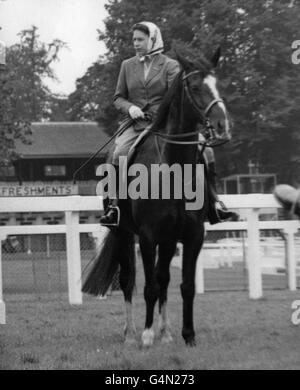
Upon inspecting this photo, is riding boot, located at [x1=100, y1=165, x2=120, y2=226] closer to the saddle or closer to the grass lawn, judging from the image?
the saddle

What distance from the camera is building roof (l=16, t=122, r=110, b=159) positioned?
51844 millimetres

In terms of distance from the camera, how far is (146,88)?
775cm

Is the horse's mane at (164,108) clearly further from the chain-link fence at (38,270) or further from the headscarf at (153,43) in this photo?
the chain-link fence at (38,270)

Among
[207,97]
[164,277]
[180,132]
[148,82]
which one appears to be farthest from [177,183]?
[148,82]

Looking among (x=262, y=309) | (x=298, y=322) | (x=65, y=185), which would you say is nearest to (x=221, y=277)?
(x=262, y=309)

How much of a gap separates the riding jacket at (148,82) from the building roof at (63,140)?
4297 centimetres

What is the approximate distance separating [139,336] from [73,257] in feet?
12.5

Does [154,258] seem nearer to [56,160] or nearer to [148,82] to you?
[148,82]

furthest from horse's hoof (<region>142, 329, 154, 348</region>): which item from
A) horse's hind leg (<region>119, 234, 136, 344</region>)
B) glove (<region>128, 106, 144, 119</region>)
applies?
glove (<region>128, 106, 144, 119</region>)

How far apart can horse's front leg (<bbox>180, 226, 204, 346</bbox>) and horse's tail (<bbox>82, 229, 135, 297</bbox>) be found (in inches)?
36.3

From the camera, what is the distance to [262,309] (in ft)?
32.5

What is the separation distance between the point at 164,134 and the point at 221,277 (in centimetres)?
1053
